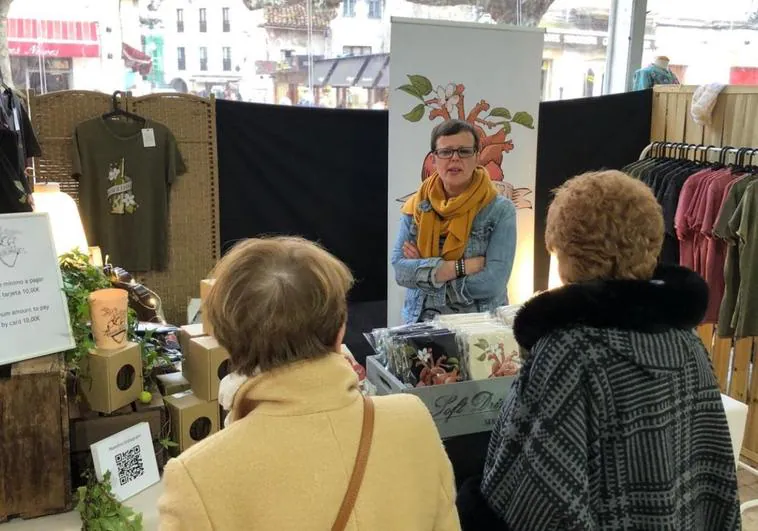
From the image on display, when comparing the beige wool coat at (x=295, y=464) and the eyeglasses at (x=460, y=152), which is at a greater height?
the eyeglasses at (x=460, y=152)

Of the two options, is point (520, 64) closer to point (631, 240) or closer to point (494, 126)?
point (494, 126)

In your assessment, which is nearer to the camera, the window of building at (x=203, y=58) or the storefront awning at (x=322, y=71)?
the window of building at (x=203, y=58)

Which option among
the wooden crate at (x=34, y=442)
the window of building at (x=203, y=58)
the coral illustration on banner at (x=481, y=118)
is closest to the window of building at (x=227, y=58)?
the window of building at (x=203, y=58)

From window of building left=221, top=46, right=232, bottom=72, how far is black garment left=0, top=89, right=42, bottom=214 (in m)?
1.54

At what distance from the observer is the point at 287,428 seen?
0.92 metres

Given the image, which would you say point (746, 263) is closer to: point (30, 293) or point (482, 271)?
point (482, 271)

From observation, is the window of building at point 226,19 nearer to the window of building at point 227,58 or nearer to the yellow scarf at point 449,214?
the window of building at point 227,58

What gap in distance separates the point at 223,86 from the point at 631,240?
3225 mm

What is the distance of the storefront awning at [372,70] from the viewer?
425 cm

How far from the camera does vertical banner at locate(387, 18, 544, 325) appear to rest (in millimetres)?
3555

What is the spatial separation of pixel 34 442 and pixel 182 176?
2.27 metres

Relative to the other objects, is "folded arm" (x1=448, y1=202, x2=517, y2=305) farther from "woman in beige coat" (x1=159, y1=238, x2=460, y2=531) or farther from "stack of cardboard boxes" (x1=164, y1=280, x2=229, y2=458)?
"woman in beige coat" (x1=159, y1=238, x2=460, y2=531)

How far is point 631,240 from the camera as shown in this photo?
1286 mm

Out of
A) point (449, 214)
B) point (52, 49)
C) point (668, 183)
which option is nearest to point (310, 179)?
point (52, 49)
